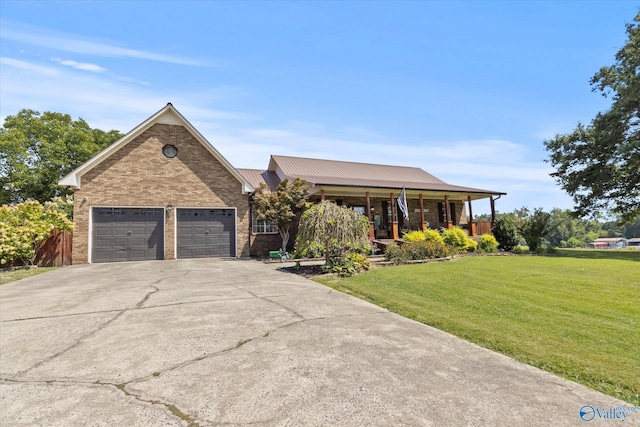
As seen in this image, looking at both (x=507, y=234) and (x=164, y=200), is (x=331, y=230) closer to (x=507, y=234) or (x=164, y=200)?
(x=164, y=200)

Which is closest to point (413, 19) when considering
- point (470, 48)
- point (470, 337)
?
point (470, 48)

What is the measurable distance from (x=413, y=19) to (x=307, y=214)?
675 cm

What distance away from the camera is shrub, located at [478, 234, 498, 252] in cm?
1741

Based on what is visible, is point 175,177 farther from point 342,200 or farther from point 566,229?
point 566,229

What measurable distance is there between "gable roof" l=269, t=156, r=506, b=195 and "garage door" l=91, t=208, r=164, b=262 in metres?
8.38

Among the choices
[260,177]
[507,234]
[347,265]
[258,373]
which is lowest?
[258,373]

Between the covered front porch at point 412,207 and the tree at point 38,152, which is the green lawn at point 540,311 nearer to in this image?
the covered front porch at point 412,207

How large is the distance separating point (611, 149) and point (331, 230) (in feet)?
78.1

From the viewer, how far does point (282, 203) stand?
15305 mm

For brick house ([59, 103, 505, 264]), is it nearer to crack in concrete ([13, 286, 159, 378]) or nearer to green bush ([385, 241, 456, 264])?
green bush ([385, 241, 456, 264])

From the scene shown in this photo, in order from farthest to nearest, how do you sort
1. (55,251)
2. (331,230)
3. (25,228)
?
(55,251), (25,228), (331,230)

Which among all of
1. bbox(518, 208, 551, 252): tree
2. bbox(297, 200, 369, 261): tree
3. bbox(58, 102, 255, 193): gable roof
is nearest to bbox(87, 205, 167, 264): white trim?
bbox(58, 102, 255, 193): gable roof

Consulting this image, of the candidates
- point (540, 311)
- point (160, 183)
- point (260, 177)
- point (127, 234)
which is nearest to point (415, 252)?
point (540, 311)

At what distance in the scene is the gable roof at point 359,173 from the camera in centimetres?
2067
